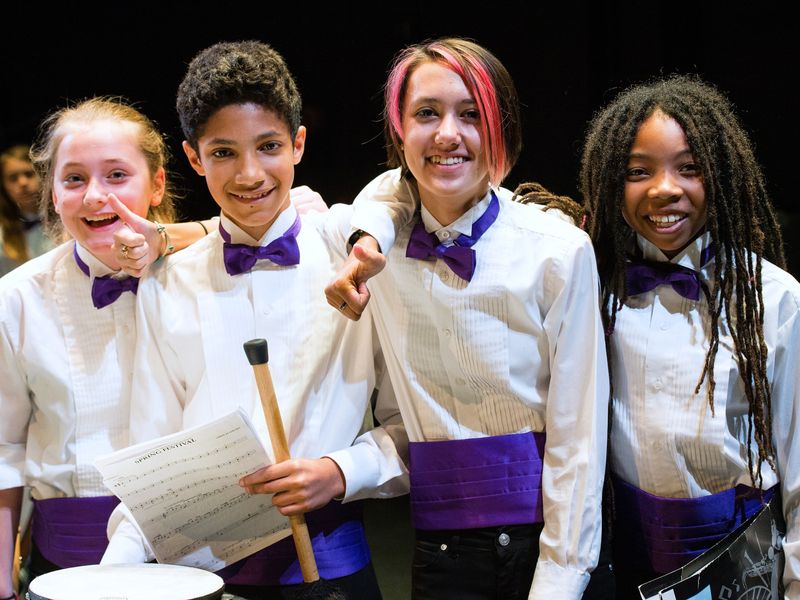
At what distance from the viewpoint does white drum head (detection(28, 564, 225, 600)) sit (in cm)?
133

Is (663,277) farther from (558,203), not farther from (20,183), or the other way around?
(20,183)

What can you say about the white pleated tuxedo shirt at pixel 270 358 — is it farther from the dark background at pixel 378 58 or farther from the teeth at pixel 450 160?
the dark background at pixel 378 58

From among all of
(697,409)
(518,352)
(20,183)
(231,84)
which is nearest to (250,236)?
(231,84)

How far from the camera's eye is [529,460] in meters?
1.66

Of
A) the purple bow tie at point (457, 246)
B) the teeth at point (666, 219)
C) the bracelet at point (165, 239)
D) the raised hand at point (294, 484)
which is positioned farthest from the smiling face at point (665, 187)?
the bracelet at point (165, 239)

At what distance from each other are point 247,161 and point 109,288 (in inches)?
15.9

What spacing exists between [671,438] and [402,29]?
188 centimetres

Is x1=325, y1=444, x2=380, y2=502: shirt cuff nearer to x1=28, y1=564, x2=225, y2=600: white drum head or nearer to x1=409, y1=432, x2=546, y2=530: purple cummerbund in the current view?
x1=409, y1=432, x2=546, y2=530: purple cummerbund

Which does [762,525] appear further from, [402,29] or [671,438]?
[402,29]

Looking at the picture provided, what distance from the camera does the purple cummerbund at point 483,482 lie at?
5.42 feet

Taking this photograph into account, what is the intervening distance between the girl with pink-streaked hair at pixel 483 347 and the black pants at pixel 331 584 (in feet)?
0.30

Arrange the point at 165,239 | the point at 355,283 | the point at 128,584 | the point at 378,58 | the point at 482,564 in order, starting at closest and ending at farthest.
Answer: the point at 128,584 → the point at 355,283 → the point at 482,564 → the point at 165,239 → the point at 378,58

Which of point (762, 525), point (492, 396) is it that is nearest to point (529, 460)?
point (492, 396)

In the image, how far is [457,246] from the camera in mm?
1691
